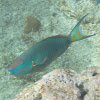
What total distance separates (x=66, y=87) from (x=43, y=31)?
2416 millimetres

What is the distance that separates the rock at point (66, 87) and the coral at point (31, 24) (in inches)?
88.5

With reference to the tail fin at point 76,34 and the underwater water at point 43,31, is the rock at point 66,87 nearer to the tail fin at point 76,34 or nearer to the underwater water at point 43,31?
the tail fin at point 76,34

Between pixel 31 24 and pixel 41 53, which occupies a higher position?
pixel 31 24

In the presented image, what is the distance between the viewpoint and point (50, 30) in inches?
143

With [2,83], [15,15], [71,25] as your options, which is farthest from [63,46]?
[15,15]

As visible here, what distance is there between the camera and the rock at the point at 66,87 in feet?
4.44

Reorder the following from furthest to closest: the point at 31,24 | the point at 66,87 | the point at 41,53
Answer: the point at 31,24, the point at 41,53, the point at 66,87

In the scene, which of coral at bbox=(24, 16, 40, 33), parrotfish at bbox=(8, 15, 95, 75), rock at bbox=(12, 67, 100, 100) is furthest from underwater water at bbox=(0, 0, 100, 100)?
rock at bbox=(12, 67, 100, 100)

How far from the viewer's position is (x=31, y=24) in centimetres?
358

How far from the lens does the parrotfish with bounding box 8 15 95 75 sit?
1.72 m

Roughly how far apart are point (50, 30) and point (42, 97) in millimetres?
2535

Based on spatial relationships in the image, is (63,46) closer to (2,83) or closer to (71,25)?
(2,83)

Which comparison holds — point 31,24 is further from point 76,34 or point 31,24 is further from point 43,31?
point 76,34

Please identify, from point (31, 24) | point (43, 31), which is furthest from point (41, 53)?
point (31, 24)
